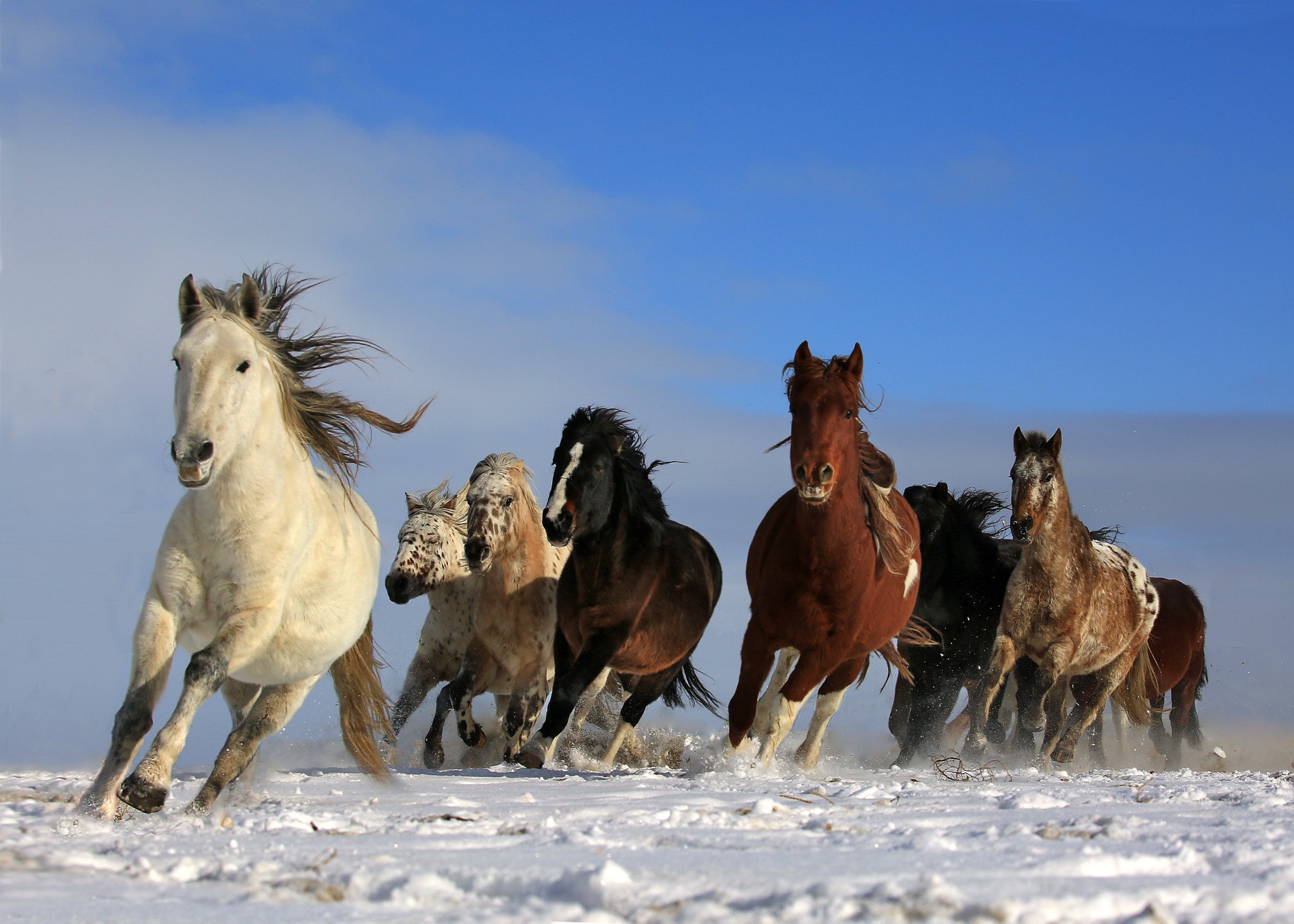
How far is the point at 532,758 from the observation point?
712 cm

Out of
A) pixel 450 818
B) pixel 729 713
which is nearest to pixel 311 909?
pixel 450 818

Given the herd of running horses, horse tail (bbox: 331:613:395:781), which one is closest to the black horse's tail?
the herd of running horses

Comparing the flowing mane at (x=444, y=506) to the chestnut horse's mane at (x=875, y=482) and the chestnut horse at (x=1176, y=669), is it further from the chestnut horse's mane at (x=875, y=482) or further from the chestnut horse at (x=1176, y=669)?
the chestnut horse at (x=1176, y=669)

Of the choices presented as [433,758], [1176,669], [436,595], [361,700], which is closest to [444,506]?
[436,595]

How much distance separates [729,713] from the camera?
636 centimetres

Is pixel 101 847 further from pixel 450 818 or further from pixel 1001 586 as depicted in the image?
pixel 1001 586

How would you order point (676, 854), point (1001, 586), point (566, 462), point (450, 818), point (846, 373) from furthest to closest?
point (1001, 586) < point (566, 462) < point (846, 373) < point (450, 818) < point (676, 854)

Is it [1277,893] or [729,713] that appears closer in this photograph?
[1277,893]

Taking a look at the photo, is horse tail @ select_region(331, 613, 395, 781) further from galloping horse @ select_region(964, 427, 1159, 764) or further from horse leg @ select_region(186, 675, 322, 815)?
galloping horse @ select_region(964, 427, 1159, 764)

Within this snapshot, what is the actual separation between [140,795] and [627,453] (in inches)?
168

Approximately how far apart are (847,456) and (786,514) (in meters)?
0.53

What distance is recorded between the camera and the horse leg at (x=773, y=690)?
20.7 feet

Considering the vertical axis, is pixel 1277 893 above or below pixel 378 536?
below

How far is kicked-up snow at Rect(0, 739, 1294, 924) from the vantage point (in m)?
2.74
